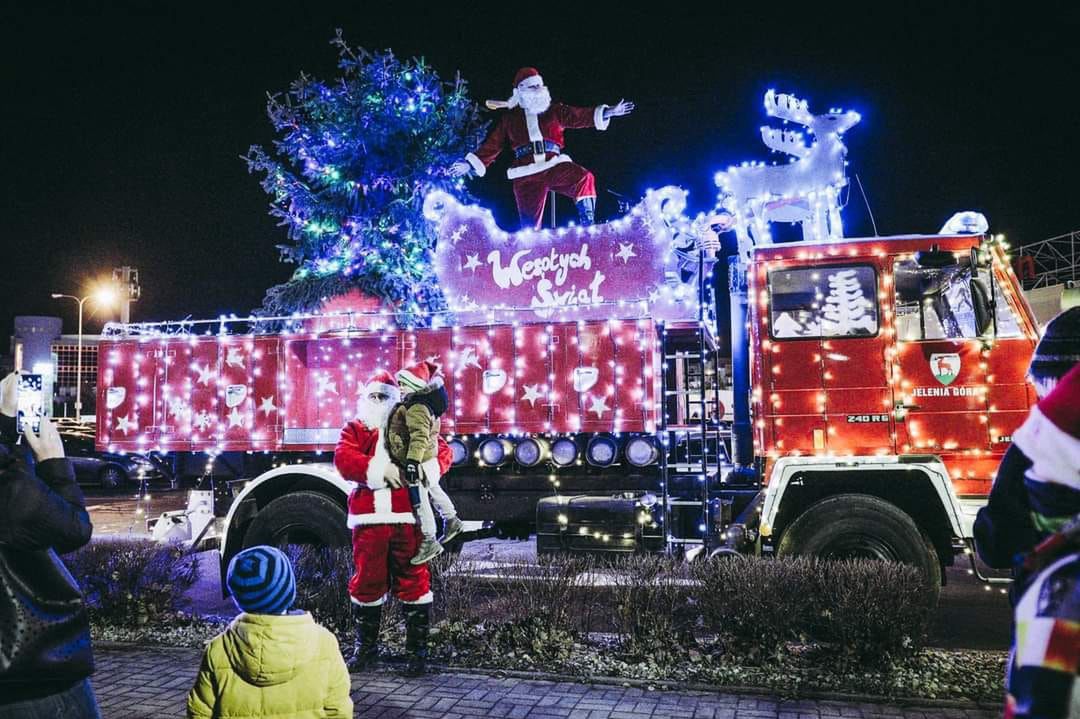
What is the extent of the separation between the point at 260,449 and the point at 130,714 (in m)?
3.79

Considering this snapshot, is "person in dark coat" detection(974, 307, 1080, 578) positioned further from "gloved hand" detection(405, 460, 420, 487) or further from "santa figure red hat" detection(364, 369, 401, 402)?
"santa figure red hat" detection(364, 369, 401, 402)

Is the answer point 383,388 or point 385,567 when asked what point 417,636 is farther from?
point 383,388

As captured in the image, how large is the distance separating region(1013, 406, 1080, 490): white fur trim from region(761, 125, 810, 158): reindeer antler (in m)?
7.76

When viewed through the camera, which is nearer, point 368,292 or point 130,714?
point 130,714

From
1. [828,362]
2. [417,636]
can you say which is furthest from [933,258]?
[417,636]

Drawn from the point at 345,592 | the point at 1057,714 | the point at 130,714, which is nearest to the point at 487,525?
the point at 345,592

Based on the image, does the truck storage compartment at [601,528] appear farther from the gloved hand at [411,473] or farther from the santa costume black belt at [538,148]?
the santa costume black belt at [538,148]

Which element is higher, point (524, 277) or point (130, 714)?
point (524, 277)

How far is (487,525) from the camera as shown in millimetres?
8312

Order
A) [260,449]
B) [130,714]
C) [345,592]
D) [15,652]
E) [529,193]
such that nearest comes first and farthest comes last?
[15,652], [130,714], [345,592], [260,449], [529,193]

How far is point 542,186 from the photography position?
11023mm

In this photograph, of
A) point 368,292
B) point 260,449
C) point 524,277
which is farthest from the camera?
point 368,292

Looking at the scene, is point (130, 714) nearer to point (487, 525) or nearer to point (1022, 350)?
point (487, 525)

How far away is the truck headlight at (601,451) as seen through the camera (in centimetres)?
760
